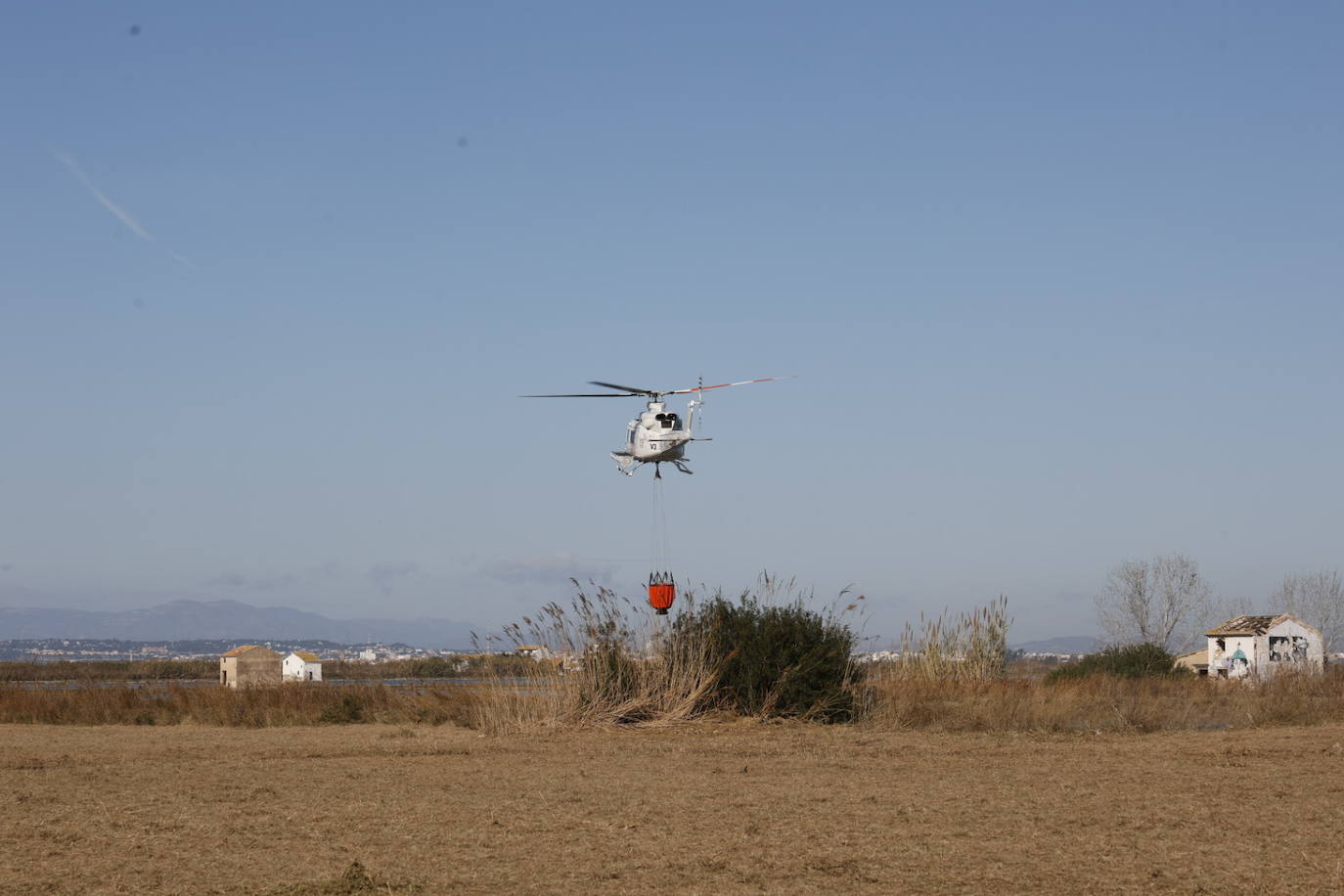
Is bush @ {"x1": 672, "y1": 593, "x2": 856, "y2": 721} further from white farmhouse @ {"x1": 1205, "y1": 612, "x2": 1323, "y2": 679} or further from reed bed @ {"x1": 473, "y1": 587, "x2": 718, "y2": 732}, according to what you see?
white farmhouse @ {"x1": 1205, "y1": 612, "x2": 1323, "y2": 679}

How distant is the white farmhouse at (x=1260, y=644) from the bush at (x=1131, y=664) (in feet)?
22.8

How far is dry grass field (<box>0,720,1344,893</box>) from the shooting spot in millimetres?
9281

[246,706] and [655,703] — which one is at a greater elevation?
[655,703]

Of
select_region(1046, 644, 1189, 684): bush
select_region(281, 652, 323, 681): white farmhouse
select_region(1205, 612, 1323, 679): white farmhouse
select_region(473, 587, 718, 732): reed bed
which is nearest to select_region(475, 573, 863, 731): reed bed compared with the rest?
select_region(473, 587, 718, 732): reed bed

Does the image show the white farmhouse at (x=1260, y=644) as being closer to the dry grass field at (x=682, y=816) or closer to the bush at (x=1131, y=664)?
the bush at (x=1131, y=664)

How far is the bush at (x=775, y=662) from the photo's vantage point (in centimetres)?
2141

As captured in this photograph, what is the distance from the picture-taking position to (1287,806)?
40.4 feet

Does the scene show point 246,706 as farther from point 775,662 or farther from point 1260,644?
point 1260,644

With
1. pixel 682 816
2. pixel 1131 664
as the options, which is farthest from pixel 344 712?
pixel 1131 664

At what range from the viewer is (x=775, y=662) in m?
21.6

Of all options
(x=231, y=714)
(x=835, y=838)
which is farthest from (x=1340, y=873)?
(x=231, y=714)

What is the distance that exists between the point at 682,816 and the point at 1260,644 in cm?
3615

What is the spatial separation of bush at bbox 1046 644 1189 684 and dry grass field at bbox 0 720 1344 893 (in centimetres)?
1519

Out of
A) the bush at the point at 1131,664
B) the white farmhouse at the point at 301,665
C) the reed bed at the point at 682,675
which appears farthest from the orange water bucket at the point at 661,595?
the white farmhouse at the point at 301,665
